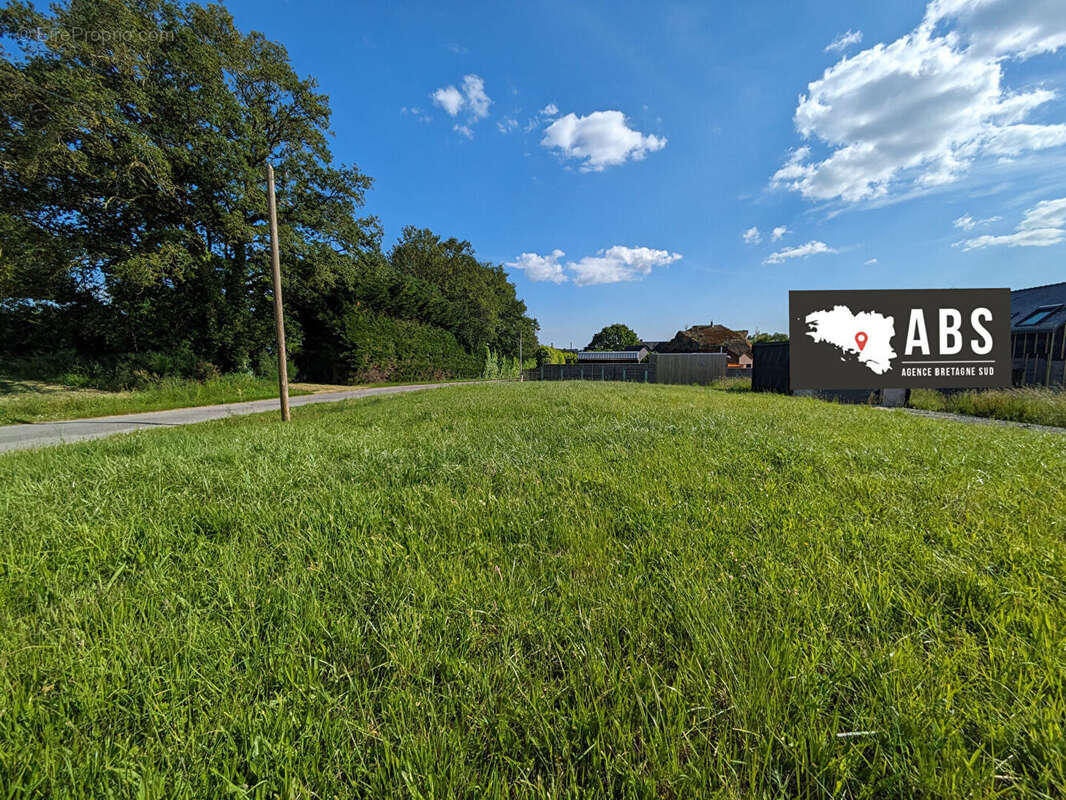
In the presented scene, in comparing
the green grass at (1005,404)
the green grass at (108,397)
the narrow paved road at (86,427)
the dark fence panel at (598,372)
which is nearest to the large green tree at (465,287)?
the dark fence panel at (598,372)

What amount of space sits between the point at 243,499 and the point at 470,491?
1.49 metres

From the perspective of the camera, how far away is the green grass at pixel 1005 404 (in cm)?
806

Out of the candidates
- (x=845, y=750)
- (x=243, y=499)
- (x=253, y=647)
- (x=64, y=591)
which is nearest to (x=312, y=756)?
(x=253, y=647)

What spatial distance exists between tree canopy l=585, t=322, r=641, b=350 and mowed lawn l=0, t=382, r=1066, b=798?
68.2 metres

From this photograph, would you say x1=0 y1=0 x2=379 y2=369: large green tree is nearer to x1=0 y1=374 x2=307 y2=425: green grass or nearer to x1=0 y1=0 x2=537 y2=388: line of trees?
x1=0 y1=0 x2=537 y2=388: line of trees

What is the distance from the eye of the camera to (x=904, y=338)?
9852 millimetres

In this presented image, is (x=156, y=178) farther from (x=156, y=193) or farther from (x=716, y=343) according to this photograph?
(x=716, y=343)

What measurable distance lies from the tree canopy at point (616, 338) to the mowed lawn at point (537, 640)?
68.2m

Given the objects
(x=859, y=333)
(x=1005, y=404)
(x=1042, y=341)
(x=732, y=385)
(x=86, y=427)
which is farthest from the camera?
(x=732, y=385)

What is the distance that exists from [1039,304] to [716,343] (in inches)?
1309

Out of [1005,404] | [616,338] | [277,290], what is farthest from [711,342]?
[277,290]

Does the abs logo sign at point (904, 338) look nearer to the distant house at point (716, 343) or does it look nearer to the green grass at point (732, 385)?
the green grass at point (732, 385)

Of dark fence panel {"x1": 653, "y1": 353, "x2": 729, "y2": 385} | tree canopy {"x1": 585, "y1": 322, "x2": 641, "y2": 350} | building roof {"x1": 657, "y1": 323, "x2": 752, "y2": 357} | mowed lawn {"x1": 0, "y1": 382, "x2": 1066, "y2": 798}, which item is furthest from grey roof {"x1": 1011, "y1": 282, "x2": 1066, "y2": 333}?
tree canopy {"x1": 585, "y1": 322, "x2": 641, "y2": 350}

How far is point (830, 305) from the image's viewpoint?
418 inches
